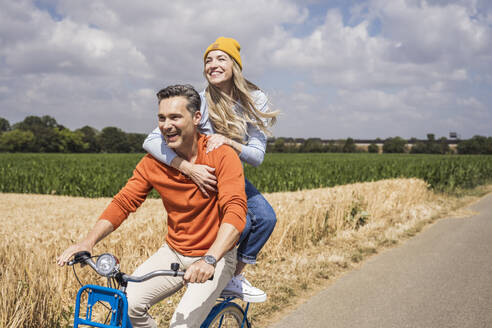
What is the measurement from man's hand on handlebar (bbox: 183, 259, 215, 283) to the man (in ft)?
0.71

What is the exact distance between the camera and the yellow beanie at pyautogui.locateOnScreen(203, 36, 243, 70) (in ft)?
10.6

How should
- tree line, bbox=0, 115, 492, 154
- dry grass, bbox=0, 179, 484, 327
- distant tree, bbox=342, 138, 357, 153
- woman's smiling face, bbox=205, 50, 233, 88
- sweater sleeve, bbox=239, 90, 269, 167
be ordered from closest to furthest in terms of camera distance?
sweater sleeve, bbox=239, 90, 269, 167, woman's smiling face, bbox=205, 50, 233, 88, dry grass, bbox=0, 179, 484, 327, tree line, bbox=0, 115, 492, 154, distant tree, bbox=342, 138, 357, 153

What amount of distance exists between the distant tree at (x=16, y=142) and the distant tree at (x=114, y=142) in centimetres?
1690

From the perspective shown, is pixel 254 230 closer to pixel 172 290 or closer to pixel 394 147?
pixel 172 290

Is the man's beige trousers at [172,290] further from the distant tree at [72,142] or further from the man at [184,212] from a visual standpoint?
the distant tree at [72,142]

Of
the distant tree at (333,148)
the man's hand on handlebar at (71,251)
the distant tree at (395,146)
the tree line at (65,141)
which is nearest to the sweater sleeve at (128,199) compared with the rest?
the man's hand on handlebar at (71,251)

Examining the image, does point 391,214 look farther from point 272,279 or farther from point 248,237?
point 248,237

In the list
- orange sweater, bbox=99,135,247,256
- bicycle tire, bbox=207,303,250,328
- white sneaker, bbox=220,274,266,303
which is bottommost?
bicycle tire, bbox=207,303,250,328

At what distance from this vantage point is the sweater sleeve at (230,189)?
7.38ft

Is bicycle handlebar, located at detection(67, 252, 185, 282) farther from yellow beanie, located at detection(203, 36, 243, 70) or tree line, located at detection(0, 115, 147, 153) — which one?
tree line, located at detection(0, 115, 147, 153)

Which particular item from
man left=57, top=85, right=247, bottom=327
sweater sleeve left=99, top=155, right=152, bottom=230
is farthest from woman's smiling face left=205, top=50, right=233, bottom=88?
sweater sleeve left=99, top=155, right=152, bottom=230

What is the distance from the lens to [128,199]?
2.59 meters

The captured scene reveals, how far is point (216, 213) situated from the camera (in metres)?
2.56

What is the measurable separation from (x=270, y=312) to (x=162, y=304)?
1235 millimetres
